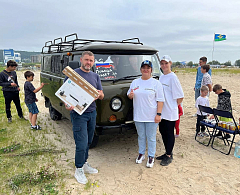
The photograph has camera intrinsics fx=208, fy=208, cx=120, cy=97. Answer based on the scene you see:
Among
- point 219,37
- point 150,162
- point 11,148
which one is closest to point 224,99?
point 150,162

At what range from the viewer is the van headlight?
3937mm

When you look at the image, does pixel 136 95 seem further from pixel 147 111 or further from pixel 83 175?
pixel 83 175

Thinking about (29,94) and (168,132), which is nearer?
(168,132)

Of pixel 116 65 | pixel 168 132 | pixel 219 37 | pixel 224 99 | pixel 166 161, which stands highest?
pixel 219 37

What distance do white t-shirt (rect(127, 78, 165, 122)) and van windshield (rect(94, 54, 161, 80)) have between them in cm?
72

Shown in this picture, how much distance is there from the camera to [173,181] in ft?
11.4

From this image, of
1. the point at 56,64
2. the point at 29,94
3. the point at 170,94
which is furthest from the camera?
the point at 29,94

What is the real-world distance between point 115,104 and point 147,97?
2.20 ft

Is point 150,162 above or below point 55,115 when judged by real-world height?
below

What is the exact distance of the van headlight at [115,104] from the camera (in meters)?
3.94

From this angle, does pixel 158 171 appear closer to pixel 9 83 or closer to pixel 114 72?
pixel 114 72

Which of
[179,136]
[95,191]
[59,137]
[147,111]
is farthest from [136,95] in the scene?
[59,137]

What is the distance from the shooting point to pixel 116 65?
436 centimetres

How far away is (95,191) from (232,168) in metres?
2.53
